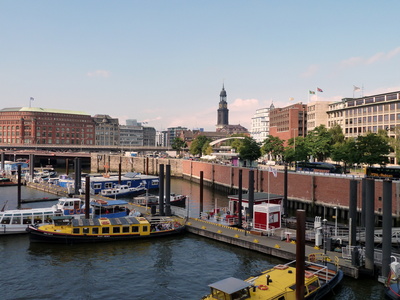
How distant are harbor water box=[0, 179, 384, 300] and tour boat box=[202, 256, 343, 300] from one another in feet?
5.02

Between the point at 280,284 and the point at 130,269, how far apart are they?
16.3 m

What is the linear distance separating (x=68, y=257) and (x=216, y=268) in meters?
16.1

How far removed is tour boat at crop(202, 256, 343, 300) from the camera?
2480cm

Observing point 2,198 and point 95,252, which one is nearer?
point 95,252

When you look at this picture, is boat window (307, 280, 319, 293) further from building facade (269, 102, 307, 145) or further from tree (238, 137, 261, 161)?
building facade (269, 102, 307, 145)

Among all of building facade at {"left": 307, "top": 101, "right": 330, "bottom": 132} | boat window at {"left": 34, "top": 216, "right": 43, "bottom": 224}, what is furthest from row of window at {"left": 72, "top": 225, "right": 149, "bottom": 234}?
building facade at {"left": 307, "top": 101, "right": 330, "bottom": 132}

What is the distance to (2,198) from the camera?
83.2 m

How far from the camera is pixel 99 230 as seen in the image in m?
45.7

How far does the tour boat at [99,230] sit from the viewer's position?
44.6 meters

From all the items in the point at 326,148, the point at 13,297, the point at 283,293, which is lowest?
the point at 13,297

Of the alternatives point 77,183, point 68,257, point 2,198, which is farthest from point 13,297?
point 2,198

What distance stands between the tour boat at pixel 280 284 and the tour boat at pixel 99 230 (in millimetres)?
20985

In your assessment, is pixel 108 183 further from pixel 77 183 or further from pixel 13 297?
pixel 13 297

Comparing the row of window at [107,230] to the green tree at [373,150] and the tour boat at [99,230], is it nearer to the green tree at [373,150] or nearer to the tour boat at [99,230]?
the tour boat at [99,230]
